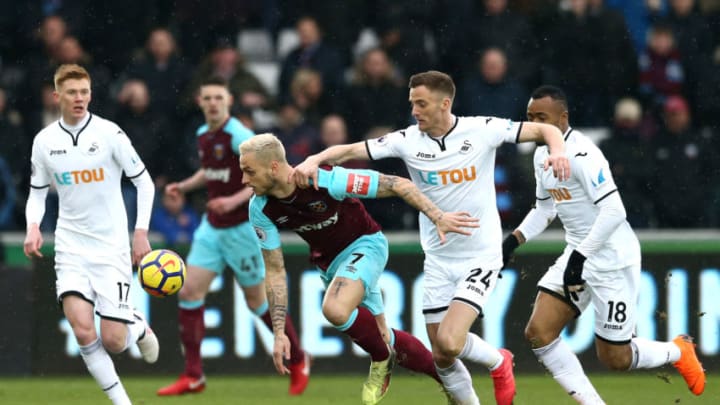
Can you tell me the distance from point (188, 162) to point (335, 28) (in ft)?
8.64

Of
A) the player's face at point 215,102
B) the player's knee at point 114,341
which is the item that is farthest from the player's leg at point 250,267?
the player's knee at point 114,341

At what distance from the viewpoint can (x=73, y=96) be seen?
9375mm

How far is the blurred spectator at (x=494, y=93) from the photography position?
14.2 m

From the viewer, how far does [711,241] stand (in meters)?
12.7

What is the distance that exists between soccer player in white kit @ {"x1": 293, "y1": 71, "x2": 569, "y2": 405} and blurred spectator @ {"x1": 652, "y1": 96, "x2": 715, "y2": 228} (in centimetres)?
488

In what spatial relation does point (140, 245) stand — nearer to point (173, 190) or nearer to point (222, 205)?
point (222, 205)

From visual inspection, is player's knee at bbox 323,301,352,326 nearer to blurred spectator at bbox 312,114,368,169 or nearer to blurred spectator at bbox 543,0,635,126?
blurred spectator at bbox 312,114,368,169

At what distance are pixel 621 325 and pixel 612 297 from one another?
0.63 ft

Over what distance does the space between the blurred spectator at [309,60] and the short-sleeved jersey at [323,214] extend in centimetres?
592

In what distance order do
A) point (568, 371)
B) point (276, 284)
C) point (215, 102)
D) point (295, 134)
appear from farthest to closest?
point (295, 134) < point (215, 102) < point (568, 371) < point (276, 284)

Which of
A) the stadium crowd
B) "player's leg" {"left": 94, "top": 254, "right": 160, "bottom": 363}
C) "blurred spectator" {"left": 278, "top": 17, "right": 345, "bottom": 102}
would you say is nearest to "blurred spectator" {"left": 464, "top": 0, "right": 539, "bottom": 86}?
the stadium crowd

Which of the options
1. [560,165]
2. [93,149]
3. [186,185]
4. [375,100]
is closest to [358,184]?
[560,165]

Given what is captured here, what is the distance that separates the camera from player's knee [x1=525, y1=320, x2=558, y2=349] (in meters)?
9.19

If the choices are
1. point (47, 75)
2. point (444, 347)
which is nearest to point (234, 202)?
point (444, 347)
